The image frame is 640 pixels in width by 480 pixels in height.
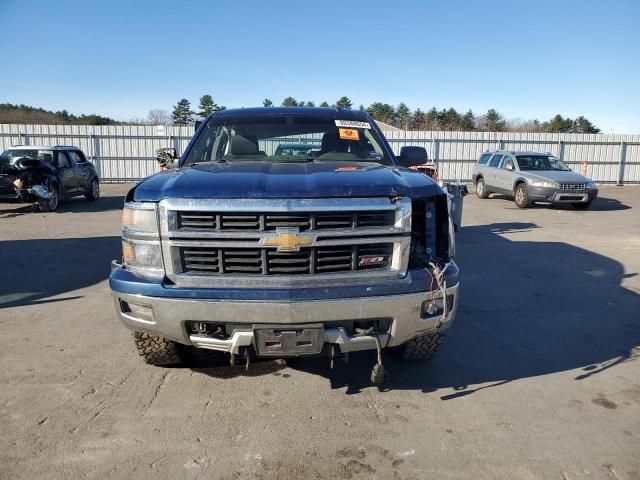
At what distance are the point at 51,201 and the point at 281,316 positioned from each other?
12.5 metres

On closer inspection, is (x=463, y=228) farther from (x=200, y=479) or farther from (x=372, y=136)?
(x=200, y=479)

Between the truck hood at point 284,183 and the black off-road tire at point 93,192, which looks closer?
the truck hood at point 284,183

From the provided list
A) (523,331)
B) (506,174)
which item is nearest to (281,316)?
(523,331)

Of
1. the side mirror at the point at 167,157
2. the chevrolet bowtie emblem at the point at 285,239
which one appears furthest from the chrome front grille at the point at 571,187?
the chevrolet bowtie emblem at the point at 285,239

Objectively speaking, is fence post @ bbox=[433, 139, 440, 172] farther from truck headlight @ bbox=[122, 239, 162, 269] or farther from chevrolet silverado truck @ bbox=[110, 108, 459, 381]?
truck headlight @ bbox=[122, 239, 162, 269]

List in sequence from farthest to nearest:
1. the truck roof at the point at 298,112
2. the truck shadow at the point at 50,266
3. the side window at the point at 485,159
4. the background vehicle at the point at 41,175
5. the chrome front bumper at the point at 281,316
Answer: the side window at the point at 485,159
the background vehicle at the point at 41,175
the truck shadow at the point at 50,266
the truck roof at the point at 298,112
the chrome front bumper at the point at 281,316

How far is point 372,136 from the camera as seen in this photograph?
4531 millimetres

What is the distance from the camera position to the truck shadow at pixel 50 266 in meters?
5.83

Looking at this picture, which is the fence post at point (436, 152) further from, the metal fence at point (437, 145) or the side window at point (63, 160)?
the side window at point (63, 160)

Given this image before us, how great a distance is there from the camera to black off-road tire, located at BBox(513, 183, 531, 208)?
49.6 ft

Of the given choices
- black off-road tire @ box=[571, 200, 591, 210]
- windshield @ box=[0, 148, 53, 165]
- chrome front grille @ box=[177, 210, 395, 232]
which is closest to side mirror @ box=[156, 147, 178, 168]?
chrome front grille @ box=[177, 210, 395, 232]

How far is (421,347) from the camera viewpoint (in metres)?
3.69

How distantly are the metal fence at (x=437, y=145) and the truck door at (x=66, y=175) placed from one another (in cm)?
993

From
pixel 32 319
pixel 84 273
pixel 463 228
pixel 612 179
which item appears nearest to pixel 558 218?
pixel 463 228
